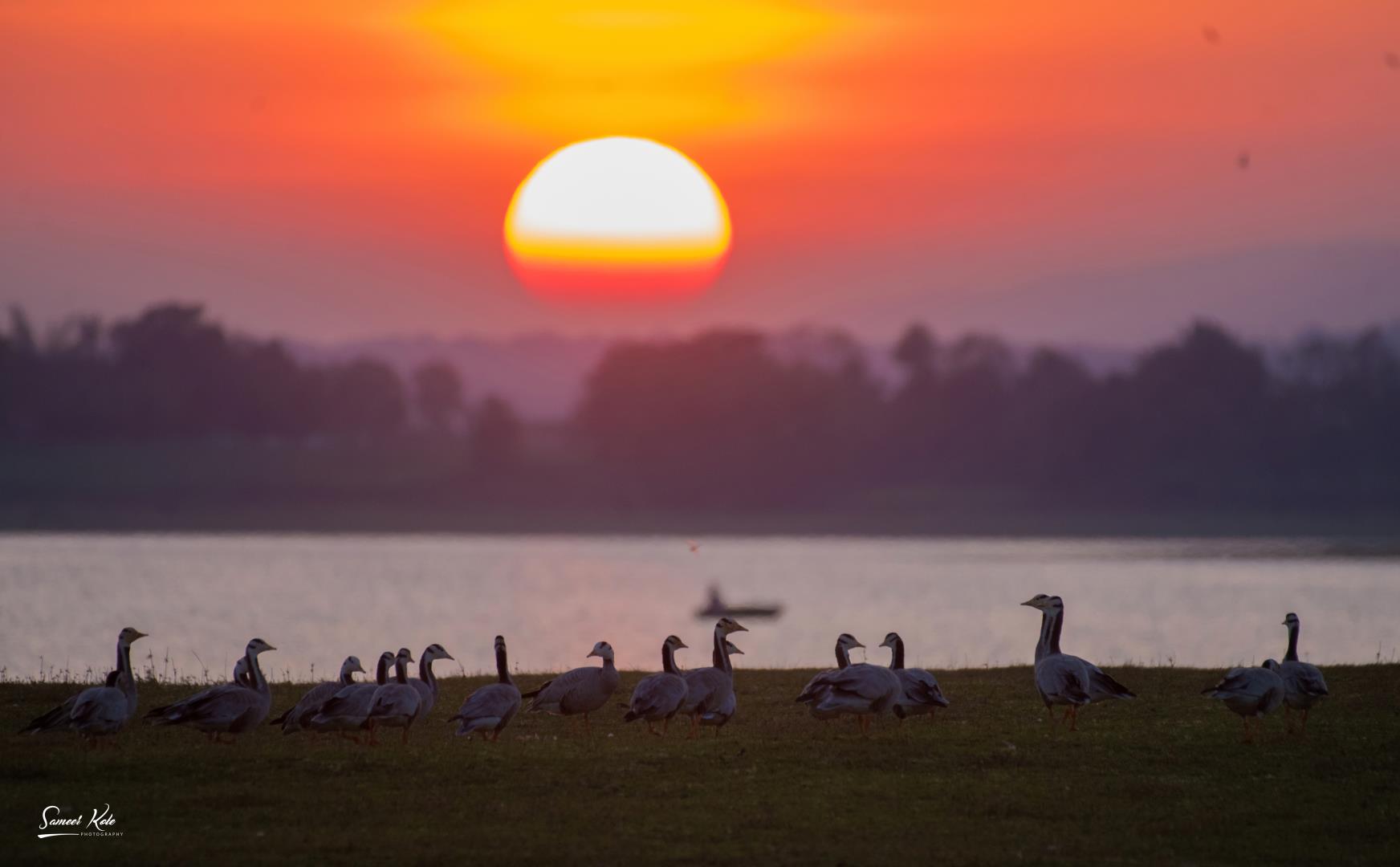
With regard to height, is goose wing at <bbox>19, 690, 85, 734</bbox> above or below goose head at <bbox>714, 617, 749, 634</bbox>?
below

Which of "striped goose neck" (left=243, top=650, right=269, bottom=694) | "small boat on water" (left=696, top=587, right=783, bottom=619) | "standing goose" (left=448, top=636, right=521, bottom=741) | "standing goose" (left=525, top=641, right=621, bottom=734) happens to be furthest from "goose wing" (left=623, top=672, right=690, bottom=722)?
"small boat on water" (left=696, top=587, right=783, bottom=619)

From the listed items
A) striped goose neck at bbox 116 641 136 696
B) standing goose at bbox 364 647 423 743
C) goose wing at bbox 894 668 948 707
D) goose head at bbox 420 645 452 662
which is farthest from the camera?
goose head at bbox 420 645 452 662

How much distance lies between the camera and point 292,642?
66.2 m

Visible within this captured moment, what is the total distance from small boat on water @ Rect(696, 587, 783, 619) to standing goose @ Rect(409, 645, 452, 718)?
207 ft

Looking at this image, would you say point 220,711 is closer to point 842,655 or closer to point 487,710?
point 487,710

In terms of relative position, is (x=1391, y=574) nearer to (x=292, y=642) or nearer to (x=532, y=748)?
(x=292, y=642)

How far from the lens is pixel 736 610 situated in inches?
3570

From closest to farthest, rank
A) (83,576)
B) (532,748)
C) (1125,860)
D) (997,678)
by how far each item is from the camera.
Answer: (1125,860) < (532,748) < (997,678) < (83,576)

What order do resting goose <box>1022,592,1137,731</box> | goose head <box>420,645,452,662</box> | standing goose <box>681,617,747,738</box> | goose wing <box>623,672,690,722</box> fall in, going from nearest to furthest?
goose wing <box>623,672,690,722</box> → resting goose <box>1022,592,1137,731</box> → standing goose <box>681,617,747,738</box> → goose head <box>420,645,452,662</box>

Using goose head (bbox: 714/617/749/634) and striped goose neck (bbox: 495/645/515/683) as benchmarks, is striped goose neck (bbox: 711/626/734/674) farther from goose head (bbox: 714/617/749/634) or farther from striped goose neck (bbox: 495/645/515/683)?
striped goose neck (bbox: 495/645/515/683)

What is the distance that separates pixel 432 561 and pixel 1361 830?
412 ft

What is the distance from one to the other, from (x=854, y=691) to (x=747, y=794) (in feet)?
12.2

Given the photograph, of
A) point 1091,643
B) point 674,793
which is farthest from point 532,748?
point 1091,643

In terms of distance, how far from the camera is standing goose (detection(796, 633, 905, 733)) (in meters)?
22.0
